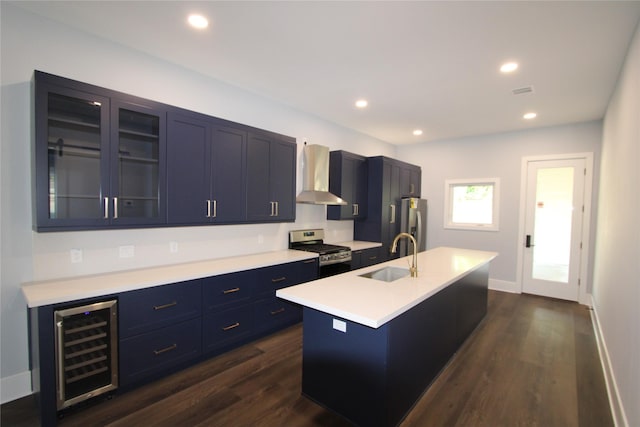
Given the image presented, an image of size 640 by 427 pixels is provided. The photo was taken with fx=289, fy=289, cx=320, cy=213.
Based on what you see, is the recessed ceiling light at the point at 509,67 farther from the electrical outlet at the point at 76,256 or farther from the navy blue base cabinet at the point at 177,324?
the electrical outlet at the point at 76,256

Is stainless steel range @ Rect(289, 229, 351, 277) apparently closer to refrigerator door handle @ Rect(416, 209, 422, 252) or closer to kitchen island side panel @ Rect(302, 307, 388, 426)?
kitchen island side panel @ Rect(302, 307, 388, 426)

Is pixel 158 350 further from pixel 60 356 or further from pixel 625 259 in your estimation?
pixel 625 259

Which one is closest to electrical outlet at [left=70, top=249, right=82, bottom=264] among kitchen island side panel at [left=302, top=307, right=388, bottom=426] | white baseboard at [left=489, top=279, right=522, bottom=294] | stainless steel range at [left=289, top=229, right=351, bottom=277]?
kitchen island side panel at [left=302, top=307, right=388, bottom=426]

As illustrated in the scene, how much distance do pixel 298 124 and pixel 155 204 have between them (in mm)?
2417

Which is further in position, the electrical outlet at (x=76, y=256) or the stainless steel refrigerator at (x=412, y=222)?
the stainless steel refrigerator at (x=412, y=222)

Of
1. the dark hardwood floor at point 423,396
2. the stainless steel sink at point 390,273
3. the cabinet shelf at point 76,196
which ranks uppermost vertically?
the cabinet shelf at point 76,196

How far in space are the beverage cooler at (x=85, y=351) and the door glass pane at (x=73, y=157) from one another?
72 cm

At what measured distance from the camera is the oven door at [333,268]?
3.81m

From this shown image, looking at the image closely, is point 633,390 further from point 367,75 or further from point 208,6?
point 208,6

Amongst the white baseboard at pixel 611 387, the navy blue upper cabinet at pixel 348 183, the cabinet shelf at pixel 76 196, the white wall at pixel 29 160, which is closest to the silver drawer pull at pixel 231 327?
the white wall at pixel 29 160

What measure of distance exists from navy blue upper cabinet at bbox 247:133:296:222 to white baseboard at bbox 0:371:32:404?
7.16 feet

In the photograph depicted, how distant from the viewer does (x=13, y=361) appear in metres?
2.18

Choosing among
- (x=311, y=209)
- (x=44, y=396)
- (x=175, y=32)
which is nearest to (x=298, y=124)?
(x=311, y=209)

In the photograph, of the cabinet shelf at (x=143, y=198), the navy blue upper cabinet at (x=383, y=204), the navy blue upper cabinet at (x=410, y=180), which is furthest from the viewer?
the navy blue upper cabinet at (x=410, y=180)
